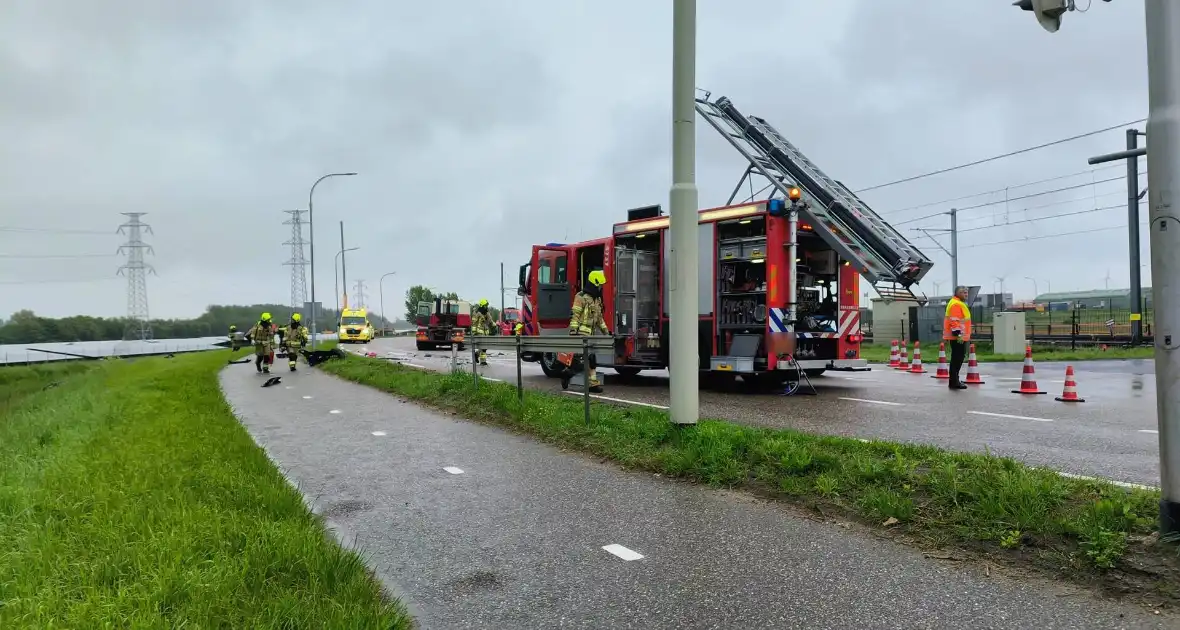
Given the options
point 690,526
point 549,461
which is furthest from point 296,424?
point 690,526

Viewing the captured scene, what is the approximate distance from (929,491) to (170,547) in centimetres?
437

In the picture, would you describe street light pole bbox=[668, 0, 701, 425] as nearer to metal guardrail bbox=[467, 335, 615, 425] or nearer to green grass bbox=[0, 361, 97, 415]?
metal guardrail bbox=[467, 335, 615, 425]

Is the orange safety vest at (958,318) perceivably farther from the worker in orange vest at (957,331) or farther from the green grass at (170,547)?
the green grass at (170,547)

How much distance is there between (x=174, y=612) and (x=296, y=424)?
6888mm

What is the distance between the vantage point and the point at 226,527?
13.0ft

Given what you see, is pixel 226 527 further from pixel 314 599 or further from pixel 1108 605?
pixel 1108 605

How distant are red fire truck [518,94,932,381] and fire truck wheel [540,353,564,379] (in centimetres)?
166

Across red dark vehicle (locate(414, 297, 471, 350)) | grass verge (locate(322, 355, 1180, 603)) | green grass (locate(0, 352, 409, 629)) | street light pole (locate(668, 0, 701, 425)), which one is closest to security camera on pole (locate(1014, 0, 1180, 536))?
grass verge (locate(322, 355, 1180, 603))

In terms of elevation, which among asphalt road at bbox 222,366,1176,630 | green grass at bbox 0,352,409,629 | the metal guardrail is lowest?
asphalt road at bbox 222,366,1176,630

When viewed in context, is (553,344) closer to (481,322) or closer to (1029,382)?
(1029,382)

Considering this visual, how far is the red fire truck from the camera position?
440 inches

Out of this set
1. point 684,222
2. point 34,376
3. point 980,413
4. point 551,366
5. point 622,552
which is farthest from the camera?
point 34,376

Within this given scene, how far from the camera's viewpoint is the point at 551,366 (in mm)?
15555

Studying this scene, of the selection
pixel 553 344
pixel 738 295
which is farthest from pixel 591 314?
pixel 553 344
